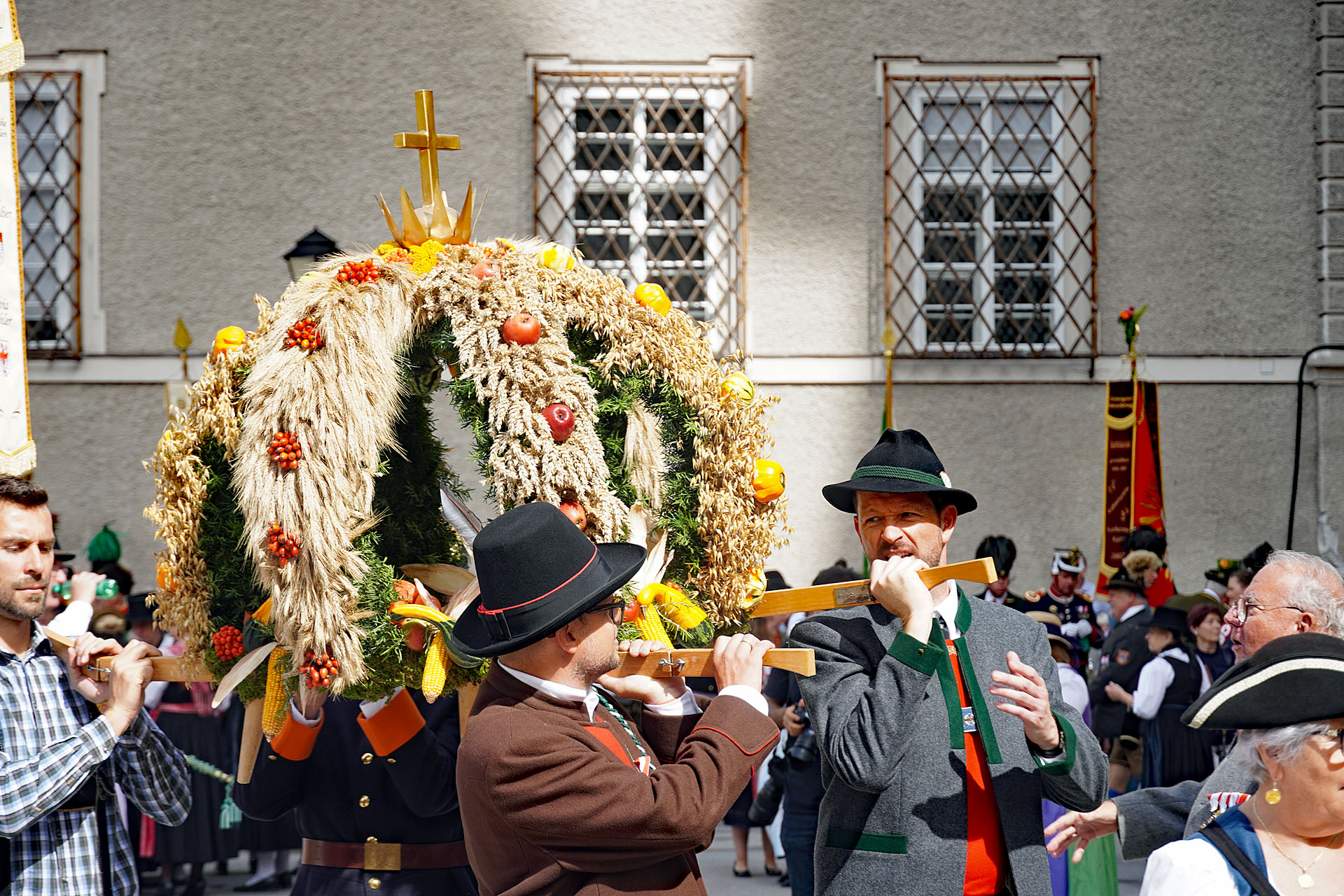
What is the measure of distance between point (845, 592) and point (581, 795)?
92cm

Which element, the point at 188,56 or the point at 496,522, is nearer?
the point at 496,522

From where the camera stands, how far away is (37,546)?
3170 mm

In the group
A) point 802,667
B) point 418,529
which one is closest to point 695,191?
point 418,529

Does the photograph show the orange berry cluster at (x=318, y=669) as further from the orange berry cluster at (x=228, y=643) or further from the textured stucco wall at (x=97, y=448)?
the textured stucco wall at (x=97, y=448)

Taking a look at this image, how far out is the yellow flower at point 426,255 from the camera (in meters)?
2.97

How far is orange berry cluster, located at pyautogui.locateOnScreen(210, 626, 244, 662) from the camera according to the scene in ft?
9.71

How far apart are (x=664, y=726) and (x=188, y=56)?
981 centimetres

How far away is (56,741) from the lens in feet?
10.1

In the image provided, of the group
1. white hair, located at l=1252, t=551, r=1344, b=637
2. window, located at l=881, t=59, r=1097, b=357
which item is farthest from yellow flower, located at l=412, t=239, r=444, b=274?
window, located at l=881, t=59, r=1097, b=357

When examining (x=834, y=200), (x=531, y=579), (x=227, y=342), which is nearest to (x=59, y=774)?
(x=227, y=342)

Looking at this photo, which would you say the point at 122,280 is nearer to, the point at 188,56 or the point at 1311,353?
the point at 188,56

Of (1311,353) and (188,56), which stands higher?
(188,56)

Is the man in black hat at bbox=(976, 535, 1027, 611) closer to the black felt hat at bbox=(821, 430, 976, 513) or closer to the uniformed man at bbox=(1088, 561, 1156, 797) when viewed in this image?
the uniformed man at bbox=(1088, 561, 1156, 797)

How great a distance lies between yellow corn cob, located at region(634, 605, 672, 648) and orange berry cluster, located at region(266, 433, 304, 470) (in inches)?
32.2
